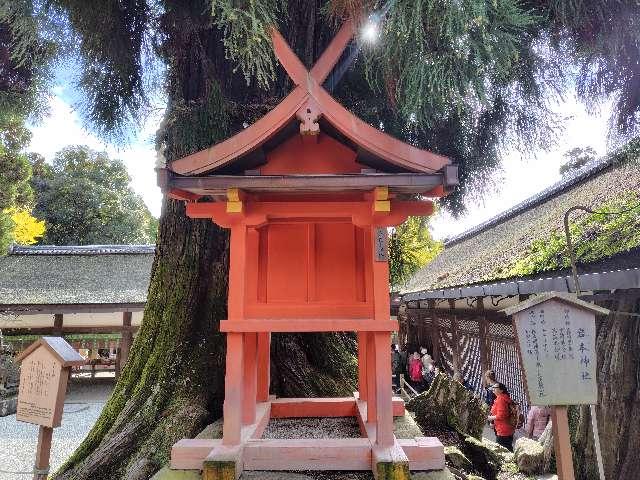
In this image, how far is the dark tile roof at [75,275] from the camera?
11859 mm

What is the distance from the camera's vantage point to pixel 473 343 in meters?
8.99

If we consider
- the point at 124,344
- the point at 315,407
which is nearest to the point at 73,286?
the point at 124,344

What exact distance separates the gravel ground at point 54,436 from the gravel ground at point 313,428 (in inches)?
128

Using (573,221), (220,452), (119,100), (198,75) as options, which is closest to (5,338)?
(119,100)

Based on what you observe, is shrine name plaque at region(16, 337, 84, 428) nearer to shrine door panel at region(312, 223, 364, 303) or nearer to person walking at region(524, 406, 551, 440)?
shrine door panel at region(312, 223, 364, 303)

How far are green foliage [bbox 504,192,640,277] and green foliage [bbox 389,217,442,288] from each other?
1.12 metres

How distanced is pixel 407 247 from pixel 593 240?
85.9 inches

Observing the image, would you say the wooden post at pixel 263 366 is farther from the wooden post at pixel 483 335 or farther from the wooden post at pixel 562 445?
the wooden post at pixel 483 335

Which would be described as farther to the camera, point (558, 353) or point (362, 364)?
point (362, 364)

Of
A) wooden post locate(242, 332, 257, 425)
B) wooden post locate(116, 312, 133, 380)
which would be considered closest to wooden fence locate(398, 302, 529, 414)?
wooden post locate(242, 332, 257, 425)

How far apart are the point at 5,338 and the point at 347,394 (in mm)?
13216

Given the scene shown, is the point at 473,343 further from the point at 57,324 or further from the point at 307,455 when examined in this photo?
the point at 57,324

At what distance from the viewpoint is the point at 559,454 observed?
2.10m

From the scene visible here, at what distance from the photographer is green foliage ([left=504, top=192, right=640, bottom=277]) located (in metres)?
3.68
